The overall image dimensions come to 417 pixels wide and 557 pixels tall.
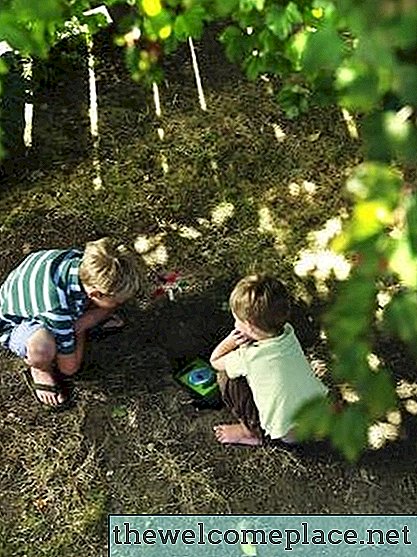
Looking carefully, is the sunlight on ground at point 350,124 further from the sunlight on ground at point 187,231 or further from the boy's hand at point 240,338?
the boy's hand at point 240,338

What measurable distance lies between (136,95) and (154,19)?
2468 millimetres

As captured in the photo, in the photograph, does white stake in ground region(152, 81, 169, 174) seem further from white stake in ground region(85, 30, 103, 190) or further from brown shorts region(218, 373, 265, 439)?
brown shorts region(218, 373, 265, 439)

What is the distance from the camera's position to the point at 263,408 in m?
3.19

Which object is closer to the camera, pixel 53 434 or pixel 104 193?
pixel 53 434

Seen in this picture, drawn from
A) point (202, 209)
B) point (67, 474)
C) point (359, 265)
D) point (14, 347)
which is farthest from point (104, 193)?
point (359, 265)

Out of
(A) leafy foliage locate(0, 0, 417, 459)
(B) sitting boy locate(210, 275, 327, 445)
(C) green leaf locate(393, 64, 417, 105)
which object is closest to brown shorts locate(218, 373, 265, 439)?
(B) sitting boy locate(210, 275, 327, 445)

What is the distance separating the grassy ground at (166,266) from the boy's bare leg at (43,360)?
0.05m

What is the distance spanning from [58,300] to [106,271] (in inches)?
7.7

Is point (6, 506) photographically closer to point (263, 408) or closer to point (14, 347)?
point (14, 347)

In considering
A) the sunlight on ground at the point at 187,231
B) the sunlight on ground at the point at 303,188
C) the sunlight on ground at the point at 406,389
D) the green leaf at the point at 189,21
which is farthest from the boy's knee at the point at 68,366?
the green leaf at the point at 189,21

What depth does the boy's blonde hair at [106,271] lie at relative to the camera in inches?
125

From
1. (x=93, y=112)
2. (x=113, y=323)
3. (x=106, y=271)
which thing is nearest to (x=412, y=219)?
(x=106, y=271)

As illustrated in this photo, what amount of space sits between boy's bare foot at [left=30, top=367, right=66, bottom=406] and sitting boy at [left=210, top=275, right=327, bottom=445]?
0.49m

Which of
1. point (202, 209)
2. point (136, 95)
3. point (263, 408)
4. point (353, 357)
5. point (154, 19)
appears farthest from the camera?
point (136, 95)
